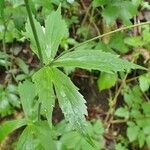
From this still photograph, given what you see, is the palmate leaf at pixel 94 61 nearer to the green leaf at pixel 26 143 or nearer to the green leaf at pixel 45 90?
the green leaf at pixel 45 90

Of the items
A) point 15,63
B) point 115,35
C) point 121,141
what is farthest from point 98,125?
point 15,63

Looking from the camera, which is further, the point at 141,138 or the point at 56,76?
the point at 141,138

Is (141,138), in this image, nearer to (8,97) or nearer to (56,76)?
(8,97)

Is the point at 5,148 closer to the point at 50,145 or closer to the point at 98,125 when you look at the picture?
the point at 98,125

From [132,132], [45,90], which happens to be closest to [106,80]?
[132,132]

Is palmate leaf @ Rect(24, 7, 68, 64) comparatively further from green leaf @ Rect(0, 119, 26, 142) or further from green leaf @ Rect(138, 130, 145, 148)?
green leaf @ Rect(138, 130, 145, 148)

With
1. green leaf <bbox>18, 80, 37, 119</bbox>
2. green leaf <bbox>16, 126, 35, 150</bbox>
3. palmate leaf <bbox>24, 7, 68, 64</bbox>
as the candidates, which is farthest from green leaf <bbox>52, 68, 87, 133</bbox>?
green leaf <bbox>18, 80, 37, 119</bbox>
